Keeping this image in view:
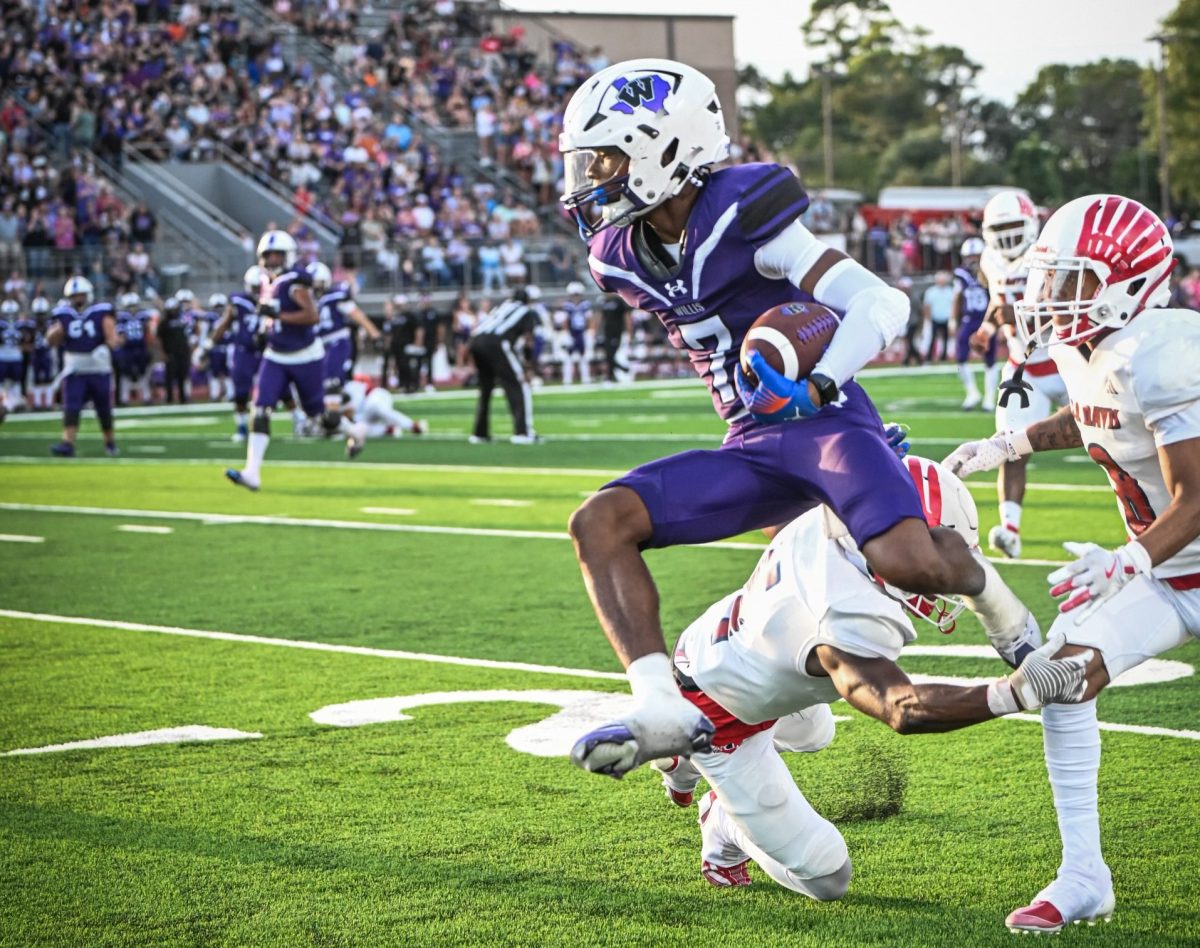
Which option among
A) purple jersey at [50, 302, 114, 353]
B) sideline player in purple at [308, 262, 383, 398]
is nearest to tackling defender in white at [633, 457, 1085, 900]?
sideline player in purple at [308, 262, 383, 398]

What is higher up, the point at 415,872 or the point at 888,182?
the point at 888,182

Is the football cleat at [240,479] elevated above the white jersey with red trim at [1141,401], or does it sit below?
below

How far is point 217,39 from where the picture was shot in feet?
103

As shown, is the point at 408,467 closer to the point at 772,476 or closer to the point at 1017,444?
the point at 1017,444

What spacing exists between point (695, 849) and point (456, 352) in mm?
25855

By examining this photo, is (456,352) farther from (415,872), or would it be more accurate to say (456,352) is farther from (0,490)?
(415,872)

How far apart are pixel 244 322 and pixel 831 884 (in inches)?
565

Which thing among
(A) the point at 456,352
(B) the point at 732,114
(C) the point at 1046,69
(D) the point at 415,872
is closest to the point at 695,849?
(D) the point at 415,872

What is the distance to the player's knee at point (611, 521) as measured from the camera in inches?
147

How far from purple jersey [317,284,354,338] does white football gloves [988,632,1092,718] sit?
15093 mm

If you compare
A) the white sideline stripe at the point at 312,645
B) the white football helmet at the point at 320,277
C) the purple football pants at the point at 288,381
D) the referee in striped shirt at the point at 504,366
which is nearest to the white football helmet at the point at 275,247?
the purple football pants at the point at 288,381

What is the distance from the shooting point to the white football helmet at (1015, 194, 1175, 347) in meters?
3.95

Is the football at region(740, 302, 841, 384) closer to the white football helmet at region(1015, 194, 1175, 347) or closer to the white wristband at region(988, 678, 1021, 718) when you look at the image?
the white football helmet at region(1015, 194, 1175, 347)

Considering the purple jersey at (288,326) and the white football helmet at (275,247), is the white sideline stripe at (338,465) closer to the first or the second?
the purple jersey at (288,326)
